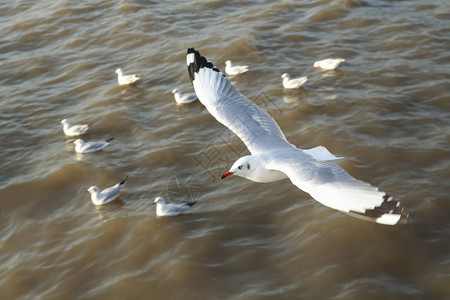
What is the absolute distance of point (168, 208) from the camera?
8.84 metres

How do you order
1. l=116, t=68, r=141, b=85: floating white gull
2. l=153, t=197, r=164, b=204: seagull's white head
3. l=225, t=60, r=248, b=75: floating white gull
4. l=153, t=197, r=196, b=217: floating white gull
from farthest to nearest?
l=116, t=68, r=141, b=85: floating white gull, l=225, t=60, r=248, b=75: floating white gull, l=153, t=197, r=164, b=204: seagull's white head, l=153, t=197, r=196, b=217: floating white gull

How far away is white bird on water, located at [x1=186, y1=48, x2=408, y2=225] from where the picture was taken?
223 inches

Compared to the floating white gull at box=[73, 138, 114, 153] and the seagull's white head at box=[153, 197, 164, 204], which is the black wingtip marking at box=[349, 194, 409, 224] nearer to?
the seagull's white head at box=[153, 197, 164, 204]

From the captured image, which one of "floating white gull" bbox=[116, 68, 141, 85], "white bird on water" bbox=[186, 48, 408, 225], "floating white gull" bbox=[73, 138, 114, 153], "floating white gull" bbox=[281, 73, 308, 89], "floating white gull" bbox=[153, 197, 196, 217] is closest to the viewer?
"white bird on water" bbox=[186, 48, 408, 225]

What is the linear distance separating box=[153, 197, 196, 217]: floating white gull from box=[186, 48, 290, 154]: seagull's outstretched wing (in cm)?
150

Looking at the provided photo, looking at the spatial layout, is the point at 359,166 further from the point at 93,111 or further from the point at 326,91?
the point at 93,111

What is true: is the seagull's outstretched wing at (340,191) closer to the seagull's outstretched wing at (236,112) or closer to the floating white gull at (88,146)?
the seagull's outstretched wing at (236,112)

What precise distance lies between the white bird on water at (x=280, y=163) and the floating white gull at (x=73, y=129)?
3015mm

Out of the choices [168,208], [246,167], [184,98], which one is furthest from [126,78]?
[246,167]

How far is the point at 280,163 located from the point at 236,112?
61.1 inches

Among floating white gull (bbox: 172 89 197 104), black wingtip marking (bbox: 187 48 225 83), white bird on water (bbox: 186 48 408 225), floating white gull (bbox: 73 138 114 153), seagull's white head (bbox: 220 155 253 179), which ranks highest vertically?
black wingtip marking (bbox: 187 48 225 83)

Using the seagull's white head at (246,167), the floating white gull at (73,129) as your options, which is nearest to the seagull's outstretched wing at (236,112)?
the seagull's white head at (246,167)

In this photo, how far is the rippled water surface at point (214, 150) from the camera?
7.57 m

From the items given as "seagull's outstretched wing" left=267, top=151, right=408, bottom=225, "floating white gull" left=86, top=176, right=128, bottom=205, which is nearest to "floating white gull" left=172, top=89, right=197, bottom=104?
"floating white gull" left=86, top=176, right=128, bottom=205
